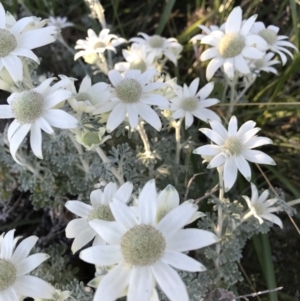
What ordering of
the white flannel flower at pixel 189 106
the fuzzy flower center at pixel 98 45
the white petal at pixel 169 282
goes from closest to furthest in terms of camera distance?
the white petal at pixel 169 282
the white flannel flower at pixel 189 106
the fuzzy flower center at pixel 98 45

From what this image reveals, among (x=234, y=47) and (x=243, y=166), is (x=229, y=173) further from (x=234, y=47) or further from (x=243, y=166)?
(x=234, y=47)

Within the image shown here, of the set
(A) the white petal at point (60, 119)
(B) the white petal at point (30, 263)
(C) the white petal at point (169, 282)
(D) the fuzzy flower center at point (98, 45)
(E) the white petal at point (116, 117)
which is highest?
(D) the fuzzy flower center at point (98, 45)

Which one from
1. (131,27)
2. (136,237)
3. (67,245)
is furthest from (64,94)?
(131,27)

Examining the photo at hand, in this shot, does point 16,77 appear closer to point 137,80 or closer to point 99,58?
point 137,80

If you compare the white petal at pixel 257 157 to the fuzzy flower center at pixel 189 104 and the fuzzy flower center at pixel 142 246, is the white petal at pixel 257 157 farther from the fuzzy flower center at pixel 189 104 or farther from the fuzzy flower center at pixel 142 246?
the fuzzy flower center at pixel 142 246

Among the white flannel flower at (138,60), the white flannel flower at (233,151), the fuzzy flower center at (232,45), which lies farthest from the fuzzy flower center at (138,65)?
the white flannel flower at (233,151)

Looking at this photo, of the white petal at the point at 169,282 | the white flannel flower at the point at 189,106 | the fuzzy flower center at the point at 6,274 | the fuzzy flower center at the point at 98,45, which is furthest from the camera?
the fuzzy flower center at the point at 98,45
